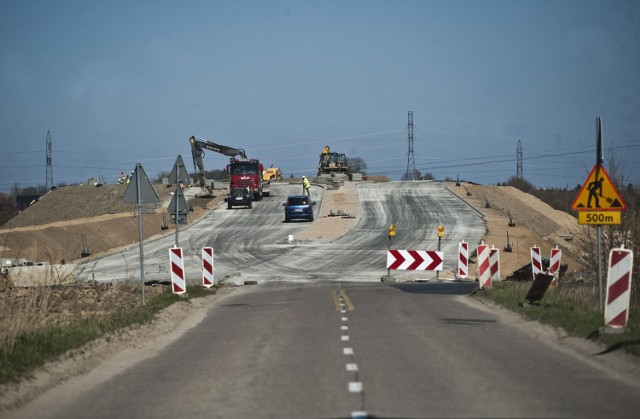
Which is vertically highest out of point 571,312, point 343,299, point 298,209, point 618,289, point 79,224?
point 298,209

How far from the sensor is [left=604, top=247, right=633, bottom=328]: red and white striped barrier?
13.6 m

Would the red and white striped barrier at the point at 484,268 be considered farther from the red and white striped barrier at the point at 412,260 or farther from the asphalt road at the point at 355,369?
the red and white striped barrier at the point at 412,260

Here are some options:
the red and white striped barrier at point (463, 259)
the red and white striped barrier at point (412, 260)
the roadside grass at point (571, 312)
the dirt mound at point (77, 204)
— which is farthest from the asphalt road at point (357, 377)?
the dirt mound at point (77, 204)

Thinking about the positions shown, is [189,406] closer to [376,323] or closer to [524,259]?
[376,323]

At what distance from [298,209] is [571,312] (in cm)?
5117

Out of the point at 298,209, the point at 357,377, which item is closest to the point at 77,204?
the point at 298,209

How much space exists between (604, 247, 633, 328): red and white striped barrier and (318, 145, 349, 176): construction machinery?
276 feet

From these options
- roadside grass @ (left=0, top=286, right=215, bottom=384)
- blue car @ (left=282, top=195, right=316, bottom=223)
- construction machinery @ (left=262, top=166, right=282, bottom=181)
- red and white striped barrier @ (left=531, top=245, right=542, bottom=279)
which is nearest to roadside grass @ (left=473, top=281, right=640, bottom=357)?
red and white striped barrier @ (left=531, top=245, right=542, bottom=279)

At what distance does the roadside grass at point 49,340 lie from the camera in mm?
11046

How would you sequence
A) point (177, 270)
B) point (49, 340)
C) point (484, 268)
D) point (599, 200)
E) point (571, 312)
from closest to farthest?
point (49, 340), point (599, 200), point (571, 312), point (177, 270), point (484, 268)

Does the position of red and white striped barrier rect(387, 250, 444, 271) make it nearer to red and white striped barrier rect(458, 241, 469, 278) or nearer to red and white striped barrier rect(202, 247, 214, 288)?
red and white striped barrier rect(458, 241, 469, 278)

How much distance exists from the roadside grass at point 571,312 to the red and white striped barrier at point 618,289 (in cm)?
23

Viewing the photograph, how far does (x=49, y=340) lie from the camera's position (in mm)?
13055

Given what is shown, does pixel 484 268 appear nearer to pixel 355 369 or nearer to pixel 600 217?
pixel 600 217
